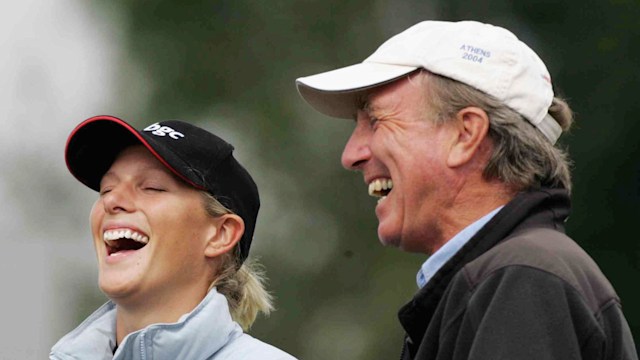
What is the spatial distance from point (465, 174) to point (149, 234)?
0.95 meters

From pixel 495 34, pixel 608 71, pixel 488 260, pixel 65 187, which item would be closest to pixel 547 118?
pixel 495 34

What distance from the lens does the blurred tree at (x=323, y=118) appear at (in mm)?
6070

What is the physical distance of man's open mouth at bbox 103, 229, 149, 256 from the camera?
321 centimetres

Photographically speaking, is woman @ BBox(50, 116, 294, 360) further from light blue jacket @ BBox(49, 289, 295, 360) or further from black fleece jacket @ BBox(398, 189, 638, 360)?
black fleece jacket @ BBox(398, 189, 638, 360)

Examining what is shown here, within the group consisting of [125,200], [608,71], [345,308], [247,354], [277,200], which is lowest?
[345,308]

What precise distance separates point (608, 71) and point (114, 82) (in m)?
2.38

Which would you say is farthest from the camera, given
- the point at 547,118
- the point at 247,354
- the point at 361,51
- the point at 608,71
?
the point at 361,51

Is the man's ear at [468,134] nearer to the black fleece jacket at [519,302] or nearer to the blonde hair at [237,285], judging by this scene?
the black fleece jacket at [519,302]

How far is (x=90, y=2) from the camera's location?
6602mm

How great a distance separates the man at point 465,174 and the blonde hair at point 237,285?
54cm

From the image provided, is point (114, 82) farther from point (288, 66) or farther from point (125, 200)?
point (125, 200)

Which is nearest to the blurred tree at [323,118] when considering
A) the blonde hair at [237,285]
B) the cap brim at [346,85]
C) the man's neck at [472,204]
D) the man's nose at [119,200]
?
the blonde hair at [237,285]

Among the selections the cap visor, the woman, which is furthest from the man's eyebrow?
the cap visor

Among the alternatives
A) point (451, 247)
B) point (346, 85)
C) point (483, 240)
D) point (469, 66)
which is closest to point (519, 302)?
point (483, 240)
